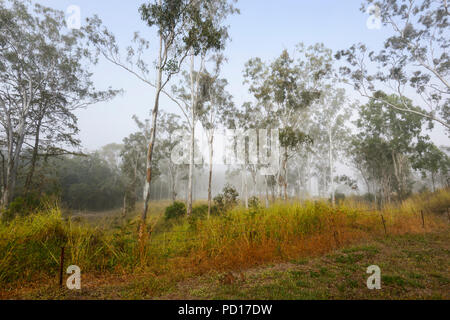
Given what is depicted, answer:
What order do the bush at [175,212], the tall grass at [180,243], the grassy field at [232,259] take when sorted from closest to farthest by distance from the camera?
the grassy field at [232,259], the tall grass at [180,243], the bush at [175,212]

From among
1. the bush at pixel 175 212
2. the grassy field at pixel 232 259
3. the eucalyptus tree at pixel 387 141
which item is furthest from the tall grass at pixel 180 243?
the eucalyptus tree at pixel 387 141

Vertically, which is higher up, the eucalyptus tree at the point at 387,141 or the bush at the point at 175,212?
the eucalyptus tree at the point at 387,141

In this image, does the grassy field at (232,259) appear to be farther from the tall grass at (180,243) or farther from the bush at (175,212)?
the bush at (175,212)

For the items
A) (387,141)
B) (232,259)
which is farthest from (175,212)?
(387,141)

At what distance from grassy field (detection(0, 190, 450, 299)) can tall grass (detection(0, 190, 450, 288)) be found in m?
0.02

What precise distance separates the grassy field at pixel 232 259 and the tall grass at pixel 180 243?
22mm

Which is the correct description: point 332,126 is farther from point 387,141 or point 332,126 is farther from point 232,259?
point 232,259

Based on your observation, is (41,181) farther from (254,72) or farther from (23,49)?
(254,72)

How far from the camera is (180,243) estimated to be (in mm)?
5676

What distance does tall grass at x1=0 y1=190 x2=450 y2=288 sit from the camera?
147 inches

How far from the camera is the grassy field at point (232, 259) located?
313 cm

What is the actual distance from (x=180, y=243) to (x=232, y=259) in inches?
75.2
